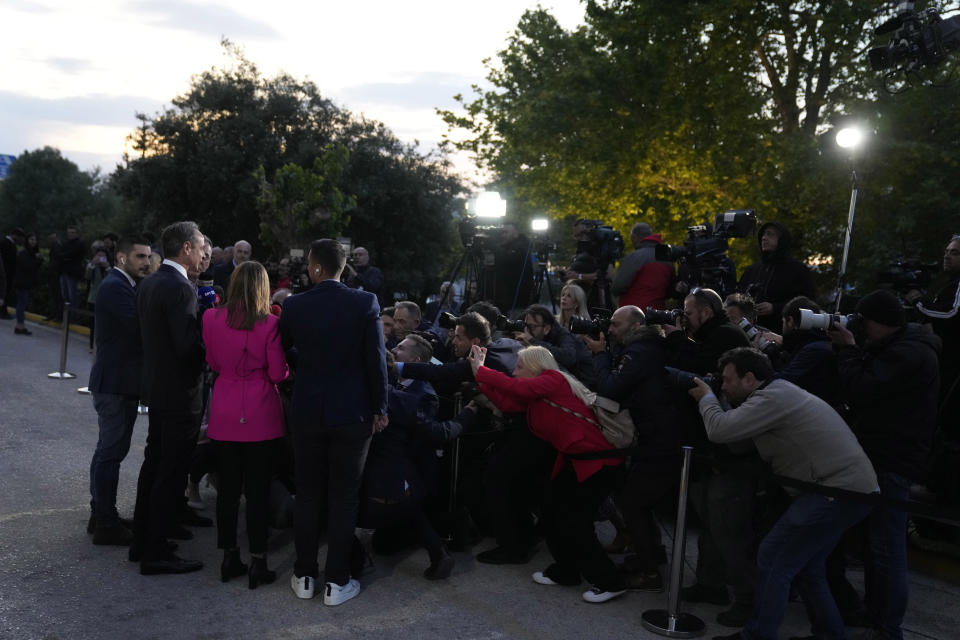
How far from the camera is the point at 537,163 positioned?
23.9 meters

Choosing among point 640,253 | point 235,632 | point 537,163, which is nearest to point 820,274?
point 640,253

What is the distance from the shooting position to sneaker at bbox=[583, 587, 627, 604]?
15.5ft

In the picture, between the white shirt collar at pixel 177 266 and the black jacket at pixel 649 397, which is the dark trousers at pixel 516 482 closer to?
the black jacket at pixel 649 397

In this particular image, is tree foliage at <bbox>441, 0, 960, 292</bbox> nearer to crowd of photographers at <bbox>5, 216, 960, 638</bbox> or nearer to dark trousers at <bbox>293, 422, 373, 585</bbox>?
crowd of photographers at <bbox>5, 216, 960, 638</bbox>

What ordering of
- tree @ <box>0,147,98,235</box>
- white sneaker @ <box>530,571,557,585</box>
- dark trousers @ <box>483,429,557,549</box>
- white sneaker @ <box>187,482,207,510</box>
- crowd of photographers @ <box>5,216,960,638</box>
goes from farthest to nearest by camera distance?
tree @ <box>0,147,98,235</box>
white sneaker @ <box>187,482,207,510</box>
dark trousers @ <box>483,429,557,549</box>
white sneaker @ <box>530,571,557,585</box>
crowd of photographers @ <box>5,216,960,638</box>

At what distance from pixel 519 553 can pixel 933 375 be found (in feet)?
8.59

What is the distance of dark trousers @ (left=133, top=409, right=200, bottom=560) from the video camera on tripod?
418 centimetres

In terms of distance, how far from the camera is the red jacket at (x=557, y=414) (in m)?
4.91

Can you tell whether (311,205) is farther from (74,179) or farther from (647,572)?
(74,179)

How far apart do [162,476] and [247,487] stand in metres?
0.50

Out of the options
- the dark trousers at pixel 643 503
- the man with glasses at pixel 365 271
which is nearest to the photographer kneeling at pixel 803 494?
the dark trousers at pixel 643 503

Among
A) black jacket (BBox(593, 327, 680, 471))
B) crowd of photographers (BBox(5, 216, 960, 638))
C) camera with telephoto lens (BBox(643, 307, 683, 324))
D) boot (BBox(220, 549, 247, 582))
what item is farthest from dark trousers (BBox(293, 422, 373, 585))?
camera with telephoto lens (BBox(643, 307, 683, 324))

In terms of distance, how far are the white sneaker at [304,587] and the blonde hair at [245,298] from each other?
1425mm

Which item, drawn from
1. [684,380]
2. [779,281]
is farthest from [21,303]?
[684,380]
